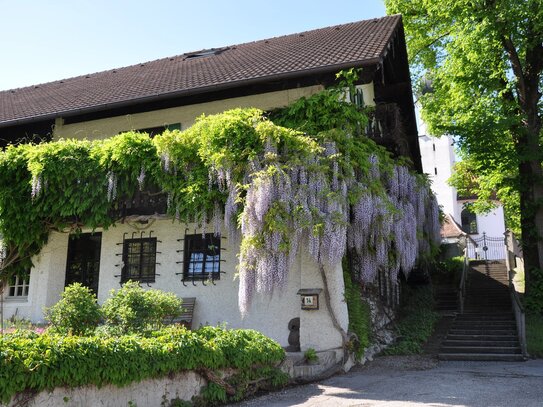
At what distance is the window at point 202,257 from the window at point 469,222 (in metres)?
35.6

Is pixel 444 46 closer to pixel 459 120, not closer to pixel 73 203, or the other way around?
pixel 459 120

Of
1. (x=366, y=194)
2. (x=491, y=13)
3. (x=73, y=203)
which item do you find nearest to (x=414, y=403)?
(x=366, y=194)

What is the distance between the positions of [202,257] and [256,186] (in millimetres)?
3204

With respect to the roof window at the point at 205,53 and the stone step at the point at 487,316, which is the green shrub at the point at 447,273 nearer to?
the stone step at the point at 487,316

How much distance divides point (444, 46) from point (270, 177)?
13.1 m

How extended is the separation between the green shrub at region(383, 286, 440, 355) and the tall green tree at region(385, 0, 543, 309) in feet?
10.2

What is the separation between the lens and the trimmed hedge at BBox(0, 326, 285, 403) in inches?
211

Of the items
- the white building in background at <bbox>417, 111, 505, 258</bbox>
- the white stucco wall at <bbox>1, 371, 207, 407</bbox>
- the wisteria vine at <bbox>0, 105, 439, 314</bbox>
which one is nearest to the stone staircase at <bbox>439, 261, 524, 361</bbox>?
the wisteria vine at <bbox>0, 105, 439, 314</bbox>

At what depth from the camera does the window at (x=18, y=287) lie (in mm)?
14312

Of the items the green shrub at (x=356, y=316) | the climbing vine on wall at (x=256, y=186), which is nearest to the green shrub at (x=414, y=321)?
the green shrub at (x=356, y=316)

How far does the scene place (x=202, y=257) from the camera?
41.4 ft

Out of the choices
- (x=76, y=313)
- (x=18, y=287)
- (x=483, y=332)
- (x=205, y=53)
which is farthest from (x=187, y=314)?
(x=205, y=53)

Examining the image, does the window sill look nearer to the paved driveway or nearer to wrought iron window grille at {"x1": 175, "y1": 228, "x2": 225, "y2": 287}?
wrought iron window grille at {"x1": 175, "y1": 228, "x2": 225, "y2": 287}

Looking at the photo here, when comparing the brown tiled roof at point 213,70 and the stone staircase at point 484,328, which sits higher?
the brown tiled roof at point 213,70
